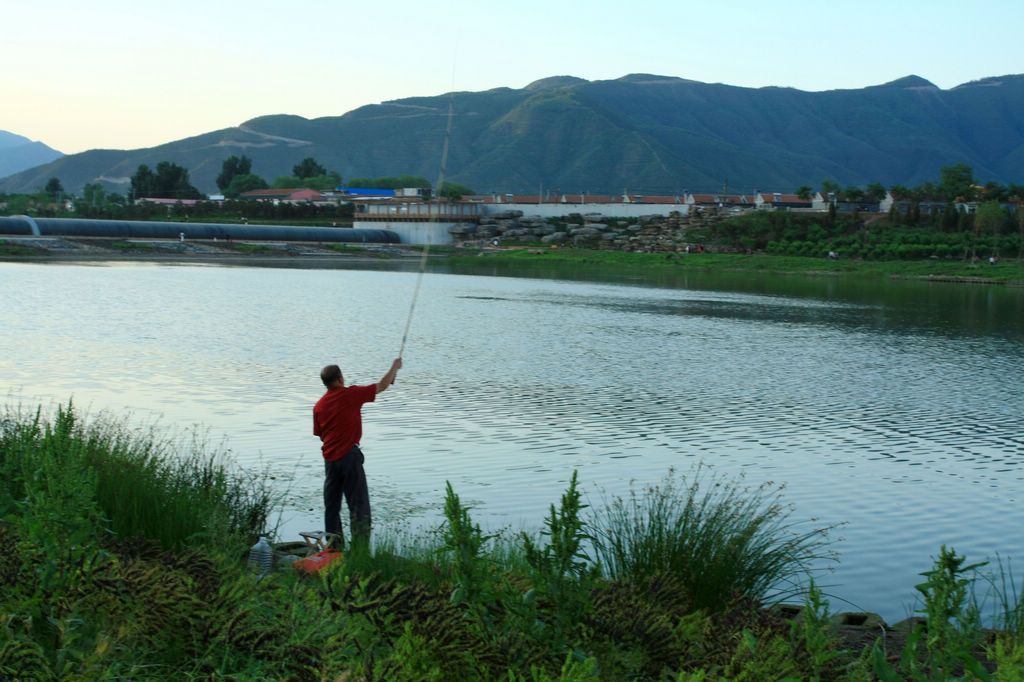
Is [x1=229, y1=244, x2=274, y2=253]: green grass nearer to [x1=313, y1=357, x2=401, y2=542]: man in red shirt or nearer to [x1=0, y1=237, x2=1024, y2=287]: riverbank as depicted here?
[x1=0, y1=237, x2=1024, y2=287]: riverbank

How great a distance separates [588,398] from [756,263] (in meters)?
73.6

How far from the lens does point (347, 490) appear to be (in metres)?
9.47

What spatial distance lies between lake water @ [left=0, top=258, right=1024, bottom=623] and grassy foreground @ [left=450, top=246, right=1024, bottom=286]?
36.7 meters

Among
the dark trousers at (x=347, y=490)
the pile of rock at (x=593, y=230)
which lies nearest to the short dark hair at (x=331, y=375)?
the dark trousers at (x=347, y=490)

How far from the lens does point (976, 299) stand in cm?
5775

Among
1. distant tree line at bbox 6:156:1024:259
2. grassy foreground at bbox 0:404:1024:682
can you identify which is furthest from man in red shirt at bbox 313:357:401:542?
distant tree line at bbox 6:156:1024:259

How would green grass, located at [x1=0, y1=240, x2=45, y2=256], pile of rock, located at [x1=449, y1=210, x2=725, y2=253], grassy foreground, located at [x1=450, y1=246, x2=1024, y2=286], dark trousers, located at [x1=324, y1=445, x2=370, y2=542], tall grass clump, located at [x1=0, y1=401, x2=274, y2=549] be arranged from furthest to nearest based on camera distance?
pile of rock, located at [x1=449, y1=210, x2=725, y2=253] → grassy foreground, located at [x1=450, y1=246, x2=1024, y2=286] → green grass, located at [x1=0, y1=240, x2=45, y2=256] → dark trousers, located at [x1=324, y1=445, x2=370, y2=542] → tall grass clump, located at [x1=0, y1=401, x2=274, y2=549]

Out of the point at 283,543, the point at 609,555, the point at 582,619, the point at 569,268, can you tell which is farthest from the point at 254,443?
the point at 569,268

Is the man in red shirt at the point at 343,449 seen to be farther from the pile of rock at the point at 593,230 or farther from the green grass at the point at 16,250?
the pile of rock at the point at 593,230

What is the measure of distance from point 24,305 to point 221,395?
21.1m

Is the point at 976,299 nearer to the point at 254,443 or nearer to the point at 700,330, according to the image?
the point at 700,330

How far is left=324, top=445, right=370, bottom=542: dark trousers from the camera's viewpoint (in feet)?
30.8

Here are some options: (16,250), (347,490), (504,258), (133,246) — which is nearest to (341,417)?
(347,490)

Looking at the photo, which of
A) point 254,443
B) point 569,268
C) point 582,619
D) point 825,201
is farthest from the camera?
point 825,201
